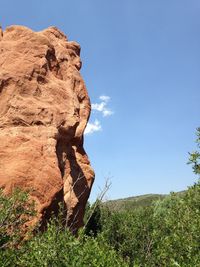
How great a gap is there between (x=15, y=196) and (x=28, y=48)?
52.6 feet

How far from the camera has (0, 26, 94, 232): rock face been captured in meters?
25.0

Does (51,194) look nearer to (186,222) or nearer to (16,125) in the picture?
(16,125)

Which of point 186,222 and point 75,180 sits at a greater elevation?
point 75,180

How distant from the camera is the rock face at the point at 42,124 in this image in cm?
2502

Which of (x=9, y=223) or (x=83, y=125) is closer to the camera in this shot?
(x=9, y=223)

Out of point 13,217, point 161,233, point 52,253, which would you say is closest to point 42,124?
point 13,217

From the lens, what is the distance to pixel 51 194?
2495 cm

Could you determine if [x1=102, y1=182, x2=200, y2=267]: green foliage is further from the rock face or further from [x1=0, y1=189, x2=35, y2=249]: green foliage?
[x1=0, y1=189, x2=35, y2=249]: green foliage

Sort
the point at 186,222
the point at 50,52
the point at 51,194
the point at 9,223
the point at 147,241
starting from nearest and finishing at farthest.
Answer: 1. the point at 9,223
2. the point at 186,222
3. the point at 51,194
4. the point at 50,52
5. the point at 147,241

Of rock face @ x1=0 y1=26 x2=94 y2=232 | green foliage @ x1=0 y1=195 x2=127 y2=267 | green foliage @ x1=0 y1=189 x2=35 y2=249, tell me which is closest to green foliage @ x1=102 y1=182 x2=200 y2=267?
green foliage @ x1=0 y1=195 x2=127 y2=267

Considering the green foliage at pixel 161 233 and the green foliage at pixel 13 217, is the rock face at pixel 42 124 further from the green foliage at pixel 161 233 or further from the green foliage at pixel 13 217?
the green foliage at pixel 161 233

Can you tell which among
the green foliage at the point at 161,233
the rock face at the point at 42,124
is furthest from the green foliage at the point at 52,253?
the rock face at the point at 42,124

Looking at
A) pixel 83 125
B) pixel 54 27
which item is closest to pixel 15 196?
pixel 83 125

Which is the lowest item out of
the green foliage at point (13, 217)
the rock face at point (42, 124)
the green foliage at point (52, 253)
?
the green foliage at point (52, 253)
